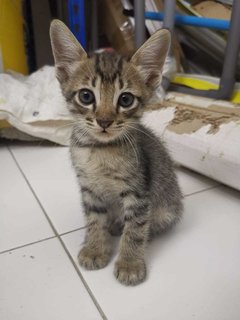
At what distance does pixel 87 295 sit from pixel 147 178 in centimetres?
33

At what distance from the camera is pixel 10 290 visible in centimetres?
90

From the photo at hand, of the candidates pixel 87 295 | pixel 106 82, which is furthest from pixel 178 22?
pixel 87 295

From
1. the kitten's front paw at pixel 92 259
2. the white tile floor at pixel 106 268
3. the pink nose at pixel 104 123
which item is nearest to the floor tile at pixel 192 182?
the white tile floor at pixel 106 268

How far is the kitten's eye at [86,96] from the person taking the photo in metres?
0.87

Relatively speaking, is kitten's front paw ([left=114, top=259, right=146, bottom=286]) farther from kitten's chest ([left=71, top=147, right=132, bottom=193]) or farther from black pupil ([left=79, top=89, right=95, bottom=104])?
black pupil ([left=79, top=89, right=95, bottom=104])

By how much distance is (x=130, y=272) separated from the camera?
0.91 meters

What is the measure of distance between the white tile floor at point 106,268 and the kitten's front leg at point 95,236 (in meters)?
0.03

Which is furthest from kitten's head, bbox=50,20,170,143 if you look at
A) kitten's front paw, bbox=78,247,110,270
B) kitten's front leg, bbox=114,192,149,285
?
kitten's front paw, bbox=78,247,110,270

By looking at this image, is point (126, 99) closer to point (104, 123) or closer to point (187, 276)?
point (104, 123)

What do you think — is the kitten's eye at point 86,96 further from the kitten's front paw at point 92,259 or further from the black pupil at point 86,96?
the kitten's front paw at point 92,259

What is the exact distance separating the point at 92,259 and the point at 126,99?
1.40ft

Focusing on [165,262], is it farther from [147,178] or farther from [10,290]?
[10,290]

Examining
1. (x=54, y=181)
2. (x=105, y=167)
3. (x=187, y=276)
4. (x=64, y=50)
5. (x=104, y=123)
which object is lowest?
(x=54, y=181)

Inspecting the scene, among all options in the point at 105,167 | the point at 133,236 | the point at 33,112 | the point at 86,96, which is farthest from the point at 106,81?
the point at 33,112
